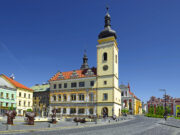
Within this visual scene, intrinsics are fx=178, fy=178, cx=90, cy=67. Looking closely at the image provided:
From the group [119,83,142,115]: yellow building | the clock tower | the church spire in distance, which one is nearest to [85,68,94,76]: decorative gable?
the clock tower

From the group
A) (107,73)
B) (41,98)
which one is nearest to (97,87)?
(107,73)

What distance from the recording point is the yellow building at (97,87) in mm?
48750

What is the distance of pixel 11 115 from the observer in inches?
941

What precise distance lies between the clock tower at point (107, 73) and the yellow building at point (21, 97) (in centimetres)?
2713

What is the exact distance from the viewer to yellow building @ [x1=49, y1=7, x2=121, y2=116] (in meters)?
48.8

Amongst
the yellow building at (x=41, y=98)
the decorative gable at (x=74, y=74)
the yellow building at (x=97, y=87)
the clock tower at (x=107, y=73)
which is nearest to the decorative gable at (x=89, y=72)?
the yellow building at (x=97, y=87)

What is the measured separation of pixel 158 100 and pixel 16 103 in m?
104

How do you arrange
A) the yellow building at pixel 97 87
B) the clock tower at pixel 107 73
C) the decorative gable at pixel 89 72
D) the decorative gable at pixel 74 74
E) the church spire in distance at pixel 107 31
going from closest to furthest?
the clock tower at pixel 107 73
the yellow building at pixel 97 87
the church spire in distance at pixel 107 31
the decorative gable at pixel 89 72
the decorative gable at pixel 74 74

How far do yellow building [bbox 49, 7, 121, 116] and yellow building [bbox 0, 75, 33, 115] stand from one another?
1106cm

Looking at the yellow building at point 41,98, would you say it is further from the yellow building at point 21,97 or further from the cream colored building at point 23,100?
the yellow building at point 21,97

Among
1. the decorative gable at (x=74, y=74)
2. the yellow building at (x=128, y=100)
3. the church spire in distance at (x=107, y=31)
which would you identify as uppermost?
the church spire in distance at (x=107, y=31)

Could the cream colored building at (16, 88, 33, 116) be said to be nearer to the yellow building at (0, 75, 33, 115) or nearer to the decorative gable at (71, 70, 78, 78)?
the yellow building at (0, 75, 33, 115)

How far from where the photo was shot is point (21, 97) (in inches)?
2351

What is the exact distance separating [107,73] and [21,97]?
101ft
